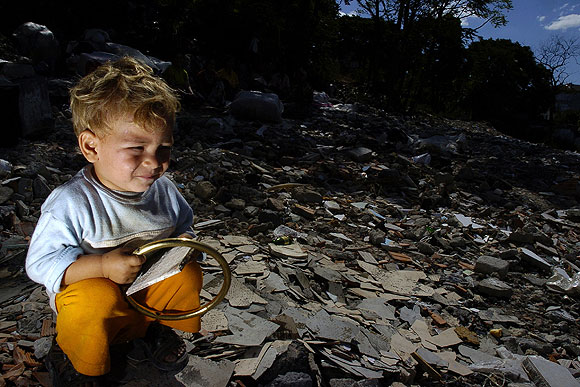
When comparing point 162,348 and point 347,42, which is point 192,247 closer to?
point 162,348

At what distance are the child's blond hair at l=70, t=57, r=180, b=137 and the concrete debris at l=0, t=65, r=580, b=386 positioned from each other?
1.16 metres

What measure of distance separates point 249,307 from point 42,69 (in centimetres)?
853

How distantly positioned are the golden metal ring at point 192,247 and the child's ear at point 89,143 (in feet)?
Answer: 1.37

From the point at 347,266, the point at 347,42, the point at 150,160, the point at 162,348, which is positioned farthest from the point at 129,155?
the point at 347,42

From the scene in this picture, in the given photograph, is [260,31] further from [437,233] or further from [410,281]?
[410,281]

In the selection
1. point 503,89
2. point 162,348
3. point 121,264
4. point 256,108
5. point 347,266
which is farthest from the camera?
point 503,89

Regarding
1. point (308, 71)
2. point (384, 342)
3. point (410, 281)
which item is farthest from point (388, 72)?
point (384, 342)

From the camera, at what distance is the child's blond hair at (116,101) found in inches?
56.2

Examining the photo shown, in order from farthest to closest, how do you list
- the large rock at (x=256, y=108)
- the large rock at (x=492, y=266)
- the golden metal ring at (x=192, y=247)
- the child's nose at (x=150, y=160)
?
the large rock at (x=256, y=108)
the large rock at (x=492, y=266)
the child's nose at (x=150, y=160)
the golden metal ring at (x=192, y=247)

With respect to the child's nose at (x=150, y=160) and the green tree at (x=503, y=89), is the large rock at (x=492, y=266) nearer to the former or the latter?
the child's nose at (x=150, y=160)

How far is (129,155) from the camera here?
1.45m

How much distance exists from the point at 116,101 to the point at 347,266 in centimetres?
285

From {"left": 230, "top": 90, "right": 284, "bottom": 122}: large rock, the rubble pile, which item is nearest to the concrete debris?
the rubble pile

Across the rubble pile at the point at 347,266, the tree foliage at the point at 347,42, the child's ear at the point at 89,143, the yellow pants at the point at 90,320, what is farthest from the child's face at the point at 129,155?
the tree foliage at the point at 347,42
